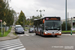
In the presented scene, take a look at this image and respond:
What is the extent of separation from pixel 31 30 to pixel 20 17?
166 ft

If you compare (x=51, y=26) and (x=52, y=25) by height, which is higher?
(x=52, y=25)

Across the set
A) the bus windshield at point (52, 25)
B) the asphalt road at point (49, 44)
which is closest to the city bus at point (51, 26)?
the bus windshield at point (52, 25)

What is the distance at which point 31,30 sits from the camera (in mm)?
46406

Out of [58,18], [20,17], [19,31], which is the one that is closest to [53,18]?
[58,18]

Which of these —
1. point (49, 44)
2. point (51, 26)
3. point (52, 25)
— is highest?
point (52, 25)

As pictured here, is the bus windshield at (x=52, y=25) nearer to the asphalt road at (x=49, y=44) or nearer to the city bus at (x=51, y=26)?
the city bus at (x=51, y=26)

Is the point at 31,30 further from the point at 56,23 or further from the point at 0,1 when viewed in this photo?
the point at 56,23

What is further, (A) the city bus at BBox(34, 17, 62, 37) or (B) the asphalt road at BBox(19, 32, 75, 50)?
(A) the city bus at BBox(34, 17, 62, 37)

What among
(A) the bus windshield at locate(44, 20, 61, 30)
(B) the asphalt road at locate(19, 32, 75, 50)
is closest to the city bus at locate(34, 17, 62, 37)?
(A) the bus windshield at locate(44, 20, 61, 30)

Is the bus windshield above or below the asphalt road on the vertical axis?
above

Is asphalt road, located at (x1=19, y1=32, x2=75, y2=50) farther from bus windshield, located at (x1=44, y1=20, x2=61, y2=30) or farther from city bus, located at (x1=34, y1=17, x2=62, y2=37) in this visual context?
bus windshield, located at (x1=44, y1=20, x2=61, y2=30)

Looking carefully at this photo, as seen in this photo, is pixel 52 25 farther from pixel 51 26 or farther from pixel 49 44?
pixel 49 44

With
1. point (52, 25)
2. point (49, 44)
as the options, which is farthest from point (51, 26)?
point (49, 44)

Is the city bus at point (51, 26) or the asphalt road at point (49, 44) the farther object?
the city bus at point (51, 26)
